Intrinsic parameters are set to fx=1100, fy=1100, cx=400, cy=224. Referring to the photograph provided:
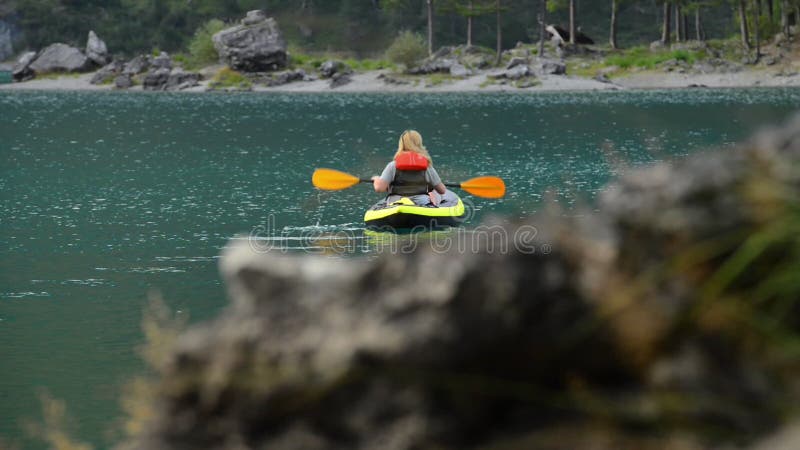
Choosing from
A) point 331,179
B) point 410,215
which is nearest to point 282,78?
point 331,179

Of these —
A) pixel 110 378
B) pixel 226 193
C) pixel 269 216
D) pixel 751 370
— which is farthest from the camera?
pixel 226 193

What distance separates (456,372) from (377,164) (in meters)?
32.1

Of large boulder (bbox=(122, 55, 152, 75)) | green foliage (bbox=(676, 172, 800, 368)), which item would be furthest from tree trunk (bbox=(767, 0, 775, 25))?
green foliage (bbox=(676, 172, 800, 368))

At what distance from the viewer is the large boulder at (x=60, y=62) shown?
9619 centimetres

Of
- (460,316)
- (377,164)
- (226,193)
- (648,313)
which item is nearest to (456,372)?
(460,316)

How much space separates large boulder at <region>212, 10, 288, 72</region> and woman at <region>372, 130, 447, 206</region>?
71445 mm

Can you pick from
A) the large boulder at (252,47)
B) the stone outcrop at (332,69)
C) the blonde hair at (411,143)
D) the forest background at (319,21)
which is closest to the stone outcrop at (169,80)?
the large boulder at (252,47)

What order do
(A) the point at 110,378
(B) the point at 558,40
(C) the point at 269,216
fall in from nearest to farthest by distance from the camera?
1. (A) the point at 110,378
2. (C) the point at 269,216
3. (B) the point at 558,40

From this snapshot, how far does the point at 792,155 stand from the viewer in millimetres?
3232

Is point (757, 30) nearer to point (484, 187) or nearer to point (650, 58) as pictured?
point (650, 58)

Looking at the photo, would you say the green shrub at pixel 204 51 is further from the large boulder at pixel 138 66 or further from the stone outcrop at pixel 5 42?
the stone outcrop at pixel 5 42

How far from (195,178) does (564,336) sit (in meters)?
29.4

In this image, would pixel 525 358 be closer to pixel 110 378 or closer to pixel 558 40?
pixel 110 378

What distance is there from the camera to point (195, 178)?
31781 millimetres
